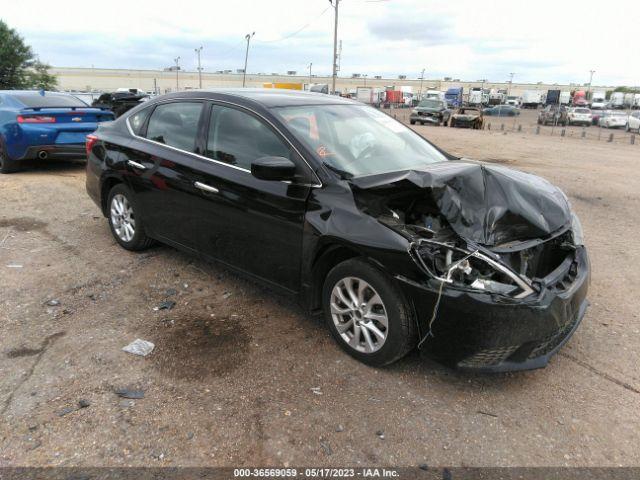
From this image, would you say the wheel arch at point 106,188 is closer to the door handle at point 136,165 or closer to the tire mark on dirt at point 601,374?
the door handle at point 136,165

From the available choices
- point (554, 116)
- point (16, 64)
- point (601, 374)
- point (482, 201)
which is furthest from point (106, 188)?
point (554, 116)

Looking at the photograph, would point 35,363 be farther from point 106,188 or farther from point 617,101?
point 617,101

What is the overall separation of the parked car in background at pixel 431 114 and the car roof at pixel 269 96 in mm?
27976

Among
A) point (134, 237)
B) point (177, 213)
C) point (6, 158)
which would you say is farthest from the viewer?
point (6, 158)

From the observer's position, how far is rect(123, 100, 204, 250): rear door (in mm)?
4160

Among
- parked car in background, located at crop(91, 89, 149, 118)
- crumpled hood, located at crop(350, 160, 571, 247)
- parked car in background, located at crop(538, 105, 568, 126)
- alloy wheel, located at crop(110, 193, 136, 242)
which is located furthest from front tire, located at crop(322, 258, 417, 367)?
parked car in background, located at crop(538, 105, 568, 126)

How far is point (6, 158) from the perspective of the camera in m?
8.87

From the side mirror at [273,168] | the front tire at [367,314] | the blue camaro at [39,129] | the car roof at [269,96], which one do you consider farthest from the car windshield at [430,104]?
the front tire at [367,314]

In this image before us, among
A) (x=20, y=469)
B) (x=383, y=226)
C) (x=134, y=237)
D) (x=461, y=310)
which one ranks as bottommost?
(x=20, y=469)

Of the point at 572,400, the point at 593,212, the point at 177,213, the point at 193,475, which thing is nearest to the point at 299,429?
the point at 193,475

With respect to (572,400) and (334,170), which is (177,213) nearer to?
(334,170)

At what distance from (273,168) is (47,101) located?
798 centimetres

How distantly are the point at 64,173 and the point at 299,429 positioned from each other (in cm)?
853

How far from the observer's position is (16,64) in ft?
109
